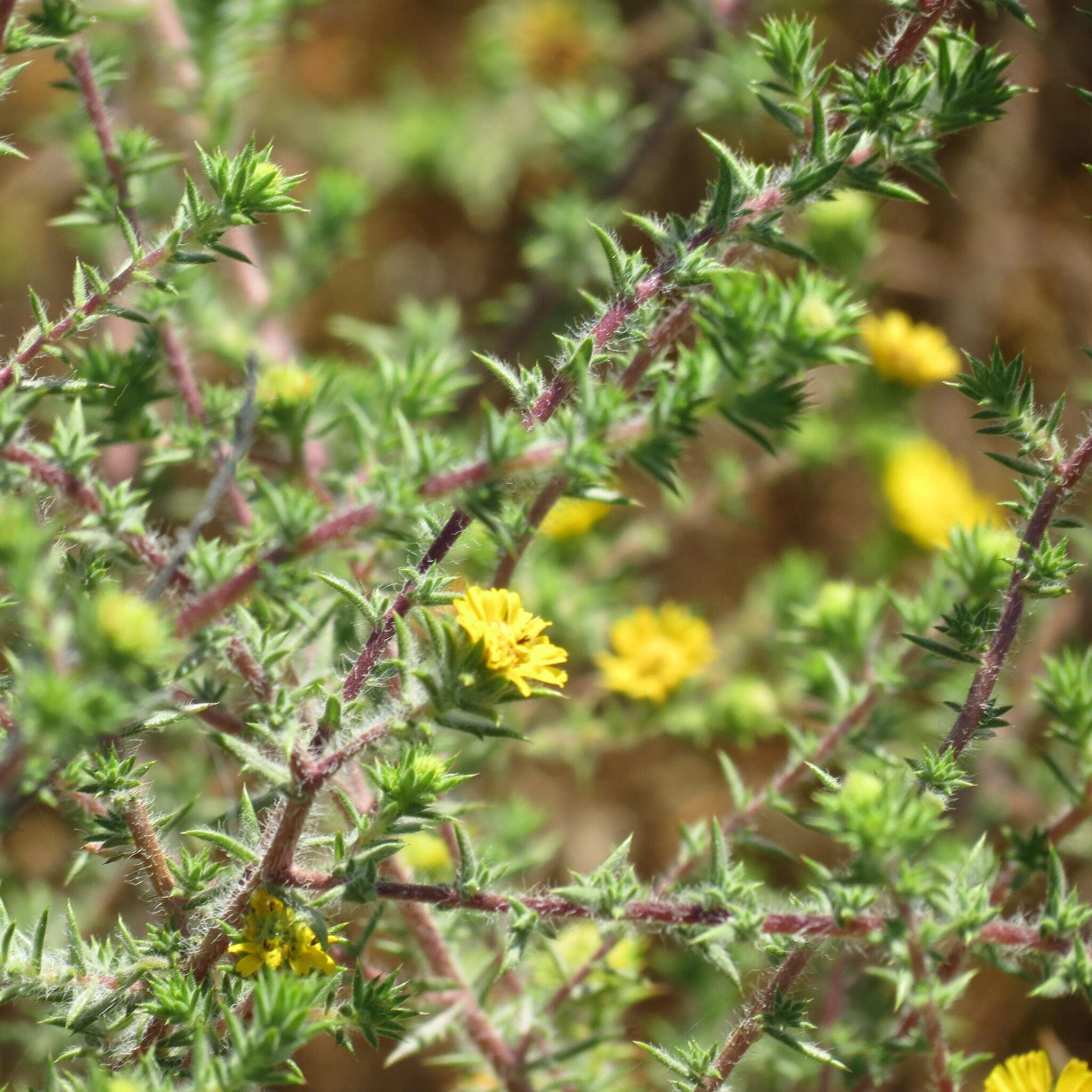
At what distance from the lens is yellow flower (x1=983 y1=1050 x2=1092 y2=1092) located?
131 cm

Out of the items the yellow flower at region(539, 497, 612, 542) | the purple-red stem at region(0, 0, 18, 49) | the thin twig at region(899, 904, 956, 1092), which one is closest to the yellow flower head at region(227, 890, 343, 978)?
the thin twig at region(899, 904, 956, 1092)

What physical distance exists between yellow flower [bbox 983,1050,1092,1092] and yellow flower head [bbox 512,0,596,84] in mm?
3005

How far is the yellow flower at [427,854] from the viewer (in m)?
1.72

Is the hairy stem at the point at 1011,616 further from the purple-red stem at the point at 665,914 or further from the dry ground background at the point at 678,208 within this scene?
the dry ground background at the point at 678,208

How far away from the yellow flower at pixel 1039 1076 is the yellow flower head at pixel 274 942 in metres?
0.86

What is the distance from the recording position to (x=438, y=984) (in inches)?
55.5

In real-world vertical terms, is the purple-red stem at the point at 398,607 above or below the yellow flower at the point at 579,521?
above

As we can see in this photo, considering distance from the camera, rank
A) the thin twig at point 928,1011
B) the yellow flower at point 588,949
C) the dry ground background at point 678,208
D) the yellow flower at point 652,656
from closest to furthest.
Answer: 1. the thin twig at point 928,1011
2. the yellow flower at point 588,949
3. the yellow flower at point 652,656
4. the dry ground background at point 678,208

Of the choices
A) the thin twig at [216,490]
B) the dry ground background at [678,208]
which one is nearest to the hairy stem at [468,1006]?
the thin twig at [216,490]

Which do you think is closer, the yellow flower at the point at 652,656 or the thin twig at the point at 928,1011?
the thin twig at the point at 928,1011

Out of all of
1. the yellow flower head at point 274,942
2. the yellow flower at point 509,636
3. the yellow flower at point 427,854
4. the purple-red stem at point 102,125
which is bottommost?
the yellow flower at point 427,854

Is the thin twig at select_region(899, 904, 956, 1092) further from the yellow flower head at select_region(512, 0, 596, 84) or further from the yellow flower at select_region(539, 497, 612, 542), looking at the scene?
the yellow flower head at select_region(512, 0, 596, 84)

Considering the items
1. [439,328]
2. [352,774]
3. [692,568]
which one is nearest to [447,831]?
[352,774]

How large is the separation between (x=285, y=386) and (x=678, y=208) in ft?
6.68
